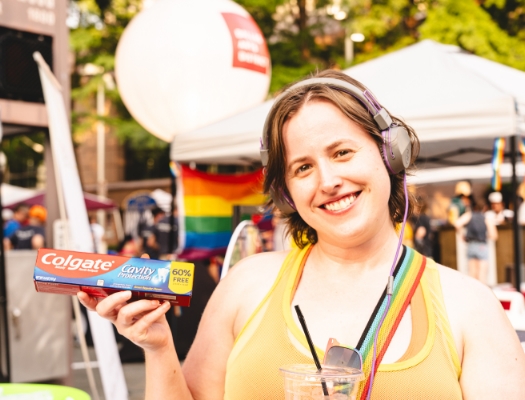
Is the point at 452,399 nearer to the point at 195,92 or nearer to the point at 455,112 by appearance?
the point at 455,112

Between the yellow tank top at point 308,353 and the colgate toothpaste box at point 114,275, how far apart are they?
0.28 metres

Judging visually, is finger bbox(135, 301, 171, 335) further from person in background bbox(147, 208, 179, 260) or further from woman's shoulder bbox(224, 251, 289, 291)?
person in background bbox(147, 208, 179, 260)

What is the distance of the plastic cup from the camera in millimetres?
1176

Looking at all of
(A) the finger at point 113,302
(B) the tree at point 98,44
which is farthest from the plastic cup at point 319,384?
(B) the tree at point 98,44

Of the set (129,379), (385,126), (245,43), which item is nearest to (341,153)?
(385,126)

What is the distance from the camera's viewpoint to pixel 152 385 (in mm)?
1573

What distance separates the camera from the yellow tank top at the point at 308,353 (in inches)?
55.6

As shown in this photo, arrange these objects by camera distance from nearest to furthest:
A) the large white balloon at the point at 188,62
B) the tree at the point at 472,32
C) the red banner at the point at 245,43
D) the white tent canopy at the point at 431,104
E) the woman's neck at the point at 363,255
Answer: the woman's neck at the point at 363,255 < the white tent canopy at the point at 431,104 < the large white balloon at the point at 188,62 < the red banner at the point at 245,43 < the tree at the point at 472,32

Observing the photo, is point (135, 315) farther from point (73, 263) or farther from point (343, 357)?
point (343, 357)

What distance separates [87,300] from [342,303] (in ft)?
2.11

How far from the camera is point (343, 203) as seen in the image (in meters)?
1.53

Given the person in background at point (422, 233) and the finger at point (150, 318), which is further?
the person in background at point (422, 233)

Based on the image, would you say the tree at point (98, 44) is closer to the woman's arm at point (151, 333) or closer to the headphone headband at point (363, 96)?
the headphone headband at point (363, 96)

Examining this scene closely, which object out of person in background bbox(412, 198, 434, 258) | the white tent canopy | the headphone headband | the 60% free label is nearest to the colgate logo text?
the 60% free label
